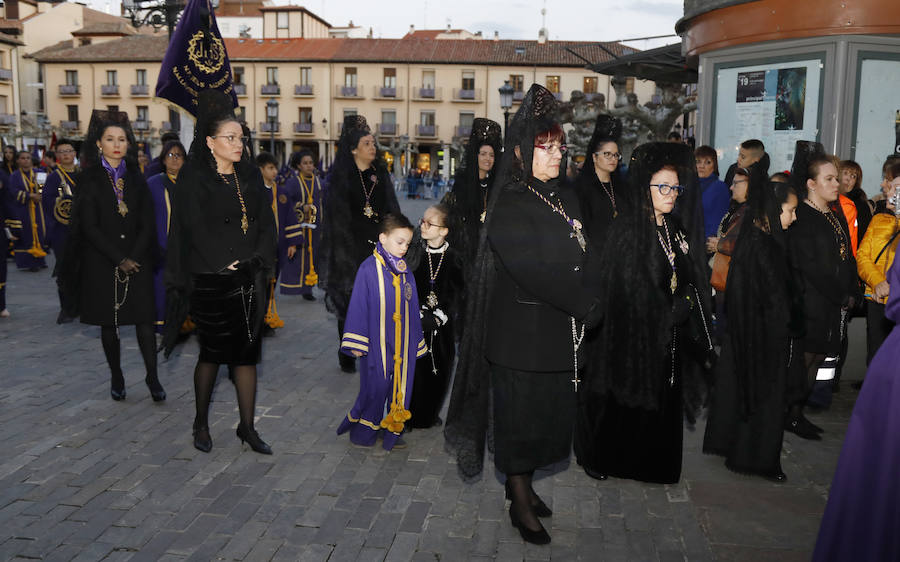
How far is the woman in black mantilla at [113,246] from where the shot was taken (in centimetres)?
599

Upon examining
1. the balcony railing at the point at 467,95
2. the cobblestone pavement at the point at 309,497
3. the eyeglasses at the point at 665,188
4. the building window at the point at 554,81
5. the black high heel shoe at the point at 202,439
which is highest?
the building window at the point at 554,81

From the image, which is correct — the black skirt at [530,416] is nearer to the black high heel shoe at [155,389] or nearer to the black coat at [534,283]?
the black coat at [534,283]

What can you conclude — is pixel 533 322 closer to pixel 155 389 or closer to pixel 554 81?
pixel 155 389

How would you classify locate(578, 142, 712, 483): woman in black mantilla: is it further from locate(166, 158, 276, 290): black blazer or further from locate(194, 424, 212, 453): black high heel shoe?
locate(194, 424, 212, 453): black high heel shoe

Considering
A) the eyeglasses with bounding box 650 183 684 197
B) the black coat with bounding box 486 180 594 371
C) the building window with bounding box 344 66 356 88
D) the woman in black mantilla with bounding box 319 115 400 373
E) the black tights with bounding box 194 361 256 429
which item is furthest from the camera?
the building window with bounding box 344 66 356 88

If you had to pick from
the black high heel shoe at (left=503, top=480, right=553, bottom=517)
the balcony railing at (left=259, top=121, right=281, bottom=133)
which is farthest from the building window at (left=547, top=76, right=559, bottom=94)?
the black high heel shoe at (left=503, top=480, right=553, bottom=517)

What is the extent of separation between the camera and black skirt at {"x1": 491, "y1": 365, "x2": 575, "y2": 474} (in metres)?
3.86

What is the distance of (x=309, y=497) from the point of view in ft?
14.6

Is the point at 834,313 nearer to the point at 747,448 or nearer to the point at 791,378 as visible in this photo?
the point at 791,378

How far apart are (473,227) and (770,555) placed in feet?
10.9

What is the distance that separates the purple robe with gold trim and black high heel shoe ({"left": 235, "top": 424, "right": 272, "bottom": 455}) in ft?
2.02

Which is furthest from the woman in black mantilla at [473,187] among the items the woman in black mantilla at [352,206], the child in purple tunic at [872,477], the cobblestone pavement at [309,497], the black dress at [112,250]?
the child in purple tunic at [872,477]

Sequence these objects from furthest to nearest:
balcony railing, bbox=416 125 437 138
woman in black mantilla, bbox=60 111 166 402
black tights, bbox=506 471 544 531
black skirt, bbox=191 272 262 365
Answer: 1. balcony railing, bbox=416 125 437 138
2. woman in black mantilla, bbox=60 111 166 402
3. black skirt, bbox=191 272 262 365
4. black tights, bbox=506 471 544 531

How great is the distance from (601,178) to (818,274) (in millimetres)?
1846
